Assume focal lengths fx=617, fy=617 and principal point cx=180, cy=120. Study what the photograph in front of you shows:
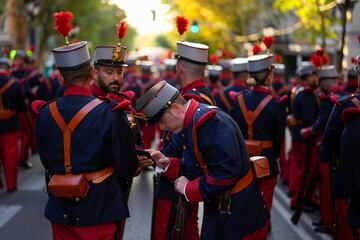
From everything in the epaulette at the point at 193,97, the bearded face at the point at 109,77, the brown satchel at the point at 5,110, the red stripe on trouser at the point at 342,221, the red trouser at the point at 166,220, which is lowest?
the red stripe on trouser at the point at 342,221

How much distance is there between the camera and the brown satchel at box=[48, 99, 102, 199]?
420 centimetres

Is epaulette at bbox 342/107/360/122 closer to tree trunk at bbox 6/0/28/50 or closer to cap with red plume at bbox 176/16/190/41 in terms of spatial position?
cap with red plume at bbox 176/16/190/41

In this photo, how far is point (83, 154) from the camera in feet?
14.0

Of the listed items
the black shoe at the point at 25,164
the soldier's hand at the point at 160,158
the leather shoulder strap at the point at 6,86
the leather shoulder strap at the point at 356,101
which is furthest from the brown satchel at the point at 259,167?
the black shoe at the point at 25,164

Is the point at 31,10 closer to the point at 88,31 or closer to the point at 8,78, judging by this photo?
the point at 8,78

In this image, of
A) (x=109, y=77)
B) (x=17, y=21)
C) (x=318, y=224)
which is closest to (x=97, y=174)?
(x=109, y=77)

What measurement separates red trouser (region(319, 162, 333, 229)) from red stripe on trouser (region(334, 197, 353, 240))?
1.20 meters

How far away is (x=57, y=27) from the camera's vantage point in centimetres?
489

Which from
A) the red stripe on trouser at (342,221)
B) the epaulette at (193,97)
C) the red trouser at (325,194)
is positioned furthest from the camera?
the red trouser at (325,194)

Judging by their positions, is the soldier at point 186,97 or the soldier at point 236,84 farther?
the soldier at point 236,84

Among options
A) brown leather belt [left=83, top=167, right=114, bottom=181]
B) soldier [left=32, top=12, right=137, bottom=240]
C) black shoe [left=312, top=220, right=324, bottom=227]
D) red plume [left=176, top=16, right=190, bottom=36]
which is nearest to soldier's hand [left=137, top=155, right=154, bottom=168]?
soldier [left=32, top=12, right=137, bottom=240]

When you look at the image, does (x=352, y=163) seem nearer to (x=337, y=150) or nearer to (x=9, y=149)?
(x=337, y=150)

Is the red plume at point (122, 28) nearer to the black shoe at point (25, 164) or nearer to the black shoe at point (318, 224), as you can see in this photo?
the black shoe at point (318, 224)

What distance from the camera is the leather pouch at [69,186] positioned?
4.19 metres
